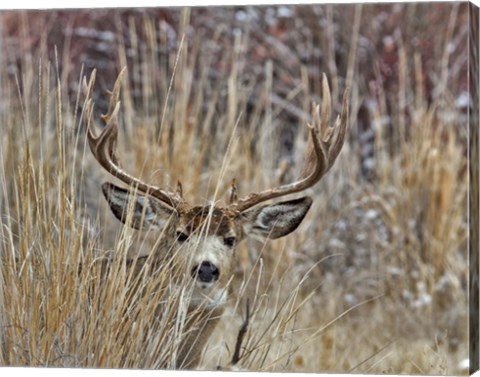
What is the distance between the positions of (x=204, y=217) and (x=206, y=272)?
0.97 ft

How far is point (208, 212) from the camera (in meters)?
8.05

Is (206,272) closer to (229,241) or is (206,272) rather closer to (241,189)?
(229,241)

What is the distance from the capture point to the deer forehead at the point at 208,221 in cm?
801

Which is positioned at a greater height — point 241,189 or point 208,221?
point 208,221

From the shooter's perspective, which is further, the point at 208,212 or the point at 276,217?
the point at 276,217

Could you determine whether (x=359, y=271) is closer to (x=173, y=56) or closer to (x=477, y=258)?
(x=173, y=56)

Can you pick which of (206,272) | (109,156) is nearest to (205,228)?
(206,272)

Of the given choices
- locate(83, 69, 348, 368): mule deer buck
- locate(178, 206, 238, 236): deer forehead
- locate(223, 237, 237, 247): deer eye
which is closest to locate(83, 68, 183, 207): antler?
locate(83, 69, 348, 368): mule deer buck

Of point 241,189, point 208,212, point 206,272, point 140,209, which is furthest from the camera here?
point 241,189

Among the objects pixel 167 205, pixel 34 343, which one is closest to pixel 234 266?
pixel 167 205

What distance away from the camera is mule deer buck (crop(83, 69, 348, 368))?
7965 mm

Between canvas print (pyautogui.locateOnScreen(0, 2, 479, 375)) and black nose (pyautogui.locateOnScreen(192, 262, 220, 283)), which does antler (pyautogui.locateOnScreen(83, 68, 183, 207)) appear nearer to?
canvas print (pyautogui.locateOnScreen(0, 2, 479, 375))

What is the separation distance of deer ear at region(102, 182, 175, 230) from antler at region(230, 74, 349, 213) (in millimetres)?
349

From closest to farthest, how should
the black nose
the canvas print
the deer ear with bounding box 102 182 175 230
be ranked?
the black nose → the canvas print → the deer ear with bounding box 102 182 175 230
